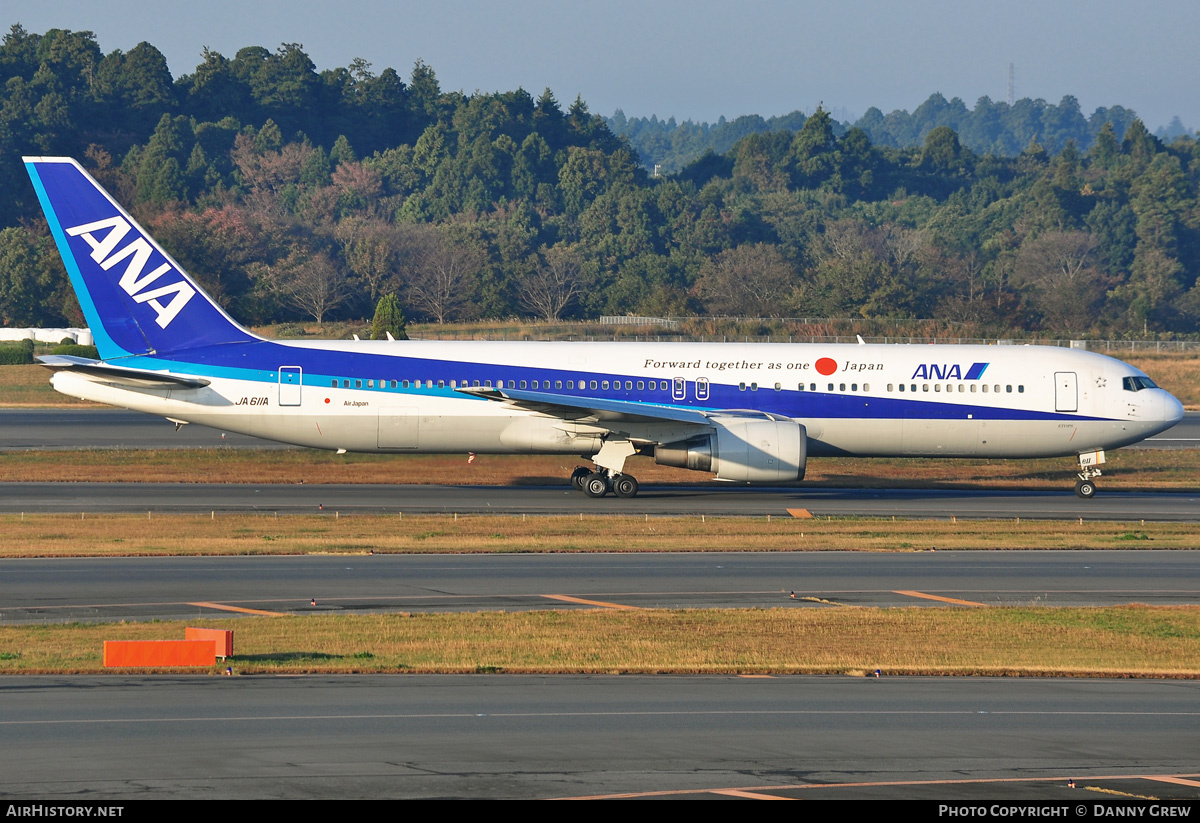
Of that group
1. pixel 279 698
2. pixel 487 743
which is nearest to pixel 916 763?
pixel 487 743

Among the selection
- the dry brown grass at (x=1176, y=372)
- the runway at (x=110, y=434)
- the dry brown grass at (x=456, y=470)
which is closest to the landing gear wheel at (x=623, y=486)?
the dry brown grass at (x=456, y=470)

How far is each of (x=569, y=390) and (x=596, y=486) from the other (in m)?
3.05

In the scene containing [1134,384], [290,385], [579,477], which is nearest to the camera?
[290,385]

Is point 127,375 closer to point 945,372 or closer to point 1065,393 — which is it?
point 945,372

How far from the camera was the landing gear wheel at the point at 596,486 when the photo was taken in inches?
1481

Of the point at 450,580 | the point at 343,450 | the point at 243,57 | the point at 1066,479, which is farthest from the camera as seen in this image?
the point at 243,57

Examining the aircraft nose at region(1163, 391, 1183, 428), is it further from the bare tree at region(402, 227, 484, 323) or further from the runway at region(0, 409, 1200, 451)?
the bare tree at region(402, 227, 484, 323)

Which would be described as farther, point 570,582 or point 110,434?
point 110,434

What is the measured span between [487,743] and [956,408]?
27.8 m

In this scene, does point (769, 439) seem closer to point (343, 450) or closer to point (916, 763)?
point (343, 450)

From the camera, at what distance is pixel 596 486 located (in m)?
37.6

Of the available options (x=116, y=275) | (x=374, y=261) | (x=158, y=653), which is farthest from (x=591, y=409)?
(x=374, y=261)

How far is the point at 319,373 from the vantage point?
37.6 metres

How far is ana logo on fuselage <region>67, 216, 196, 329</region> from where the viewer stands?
121 ft
